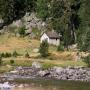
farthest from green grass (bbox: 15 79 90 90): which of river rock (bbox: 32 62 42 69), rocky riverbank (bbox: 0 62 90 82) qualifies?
river rock (bbox: 32 62 42 69)

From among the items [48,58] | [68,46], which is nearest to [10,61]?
[48,58]

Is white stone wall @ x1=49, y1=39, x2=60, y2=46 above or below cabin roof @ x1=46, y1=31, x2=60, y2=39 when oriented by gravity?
below

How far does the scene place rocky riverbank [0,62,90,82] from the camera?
307ft

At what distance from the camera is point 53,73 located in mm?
97812

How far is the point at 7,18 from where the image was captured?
5969 inches

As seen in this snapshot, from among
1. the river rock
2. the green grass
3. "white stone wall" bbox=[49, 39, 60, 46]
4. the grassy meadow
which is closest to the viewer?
the green grass

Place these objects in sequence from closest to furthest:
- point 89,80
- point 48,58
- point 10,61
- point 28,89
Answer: point 28,89 → point 89,80 → point 10,61 → point 48,58

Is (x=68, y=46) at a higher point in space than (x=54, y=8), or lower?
lower

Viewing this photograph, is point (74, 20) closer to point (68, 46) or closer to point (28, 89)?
point (68, 46)

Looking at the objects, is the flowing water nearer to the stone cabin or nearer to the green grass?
the green grass

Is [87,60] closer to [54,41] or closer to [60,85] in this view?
[60,85]

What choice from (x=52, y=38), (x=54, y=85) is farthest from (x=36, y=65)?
(x=52, y=38)

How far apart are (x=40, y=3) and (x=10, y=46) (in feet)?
72.5

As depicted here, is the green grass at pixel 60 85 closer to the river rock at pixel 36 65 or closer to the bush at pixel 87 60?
the river rock at pixel 36 65
